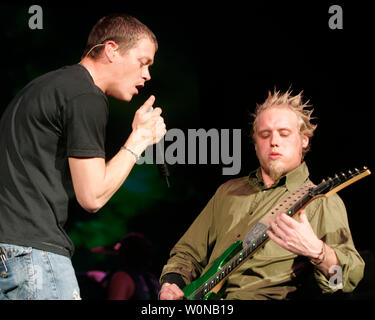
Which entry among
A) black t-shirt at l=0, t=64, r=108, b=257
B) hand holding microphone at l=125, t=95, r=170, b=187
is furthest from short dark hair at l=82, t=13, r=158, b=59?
black t-shirt at l=0, t=64, r=108, b=257

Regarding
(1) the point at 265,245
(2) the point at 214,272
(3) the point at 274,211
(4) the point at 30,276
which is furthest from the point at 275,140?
(4) the point at 30,276

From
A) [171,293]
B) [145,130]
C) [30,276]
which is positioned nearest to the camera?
[30,276]

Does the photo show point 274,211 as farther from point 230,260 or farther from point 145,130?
point 145,130

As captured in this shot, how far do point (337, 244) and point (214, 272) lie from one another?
2.22ft

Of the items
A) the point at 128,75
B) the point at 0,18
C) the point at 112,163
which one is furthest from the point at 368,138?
the point at 0,18

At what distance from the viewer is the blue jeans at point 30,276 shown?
1.76 metres

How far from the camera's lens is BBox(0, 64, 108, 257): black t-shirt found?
1.83 metres

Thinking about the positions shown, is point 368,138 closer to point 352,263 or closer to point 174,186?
point 352,263

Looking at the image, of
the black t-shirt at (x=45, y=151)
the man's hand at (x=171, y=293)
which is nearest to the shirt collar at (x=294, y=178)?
the man's hand at (x=171, y=293)

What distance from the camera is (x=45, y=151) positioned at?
1.89 meters

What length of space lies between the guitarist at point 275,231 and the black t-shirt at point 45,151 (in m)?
1.11

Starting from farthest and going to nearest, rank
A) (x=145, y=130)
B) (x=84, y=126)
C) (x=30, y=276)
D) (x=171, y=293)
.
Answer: (x=171, y=293) → (x=145, y=130) → (x=84, y=126) → (x=30, y=276)

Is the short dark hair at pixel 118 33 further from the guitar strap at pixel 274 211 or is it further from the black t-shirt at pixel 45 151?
the guitar strap at pixel 274 211

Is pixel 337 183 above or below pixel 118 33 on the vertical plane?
below
